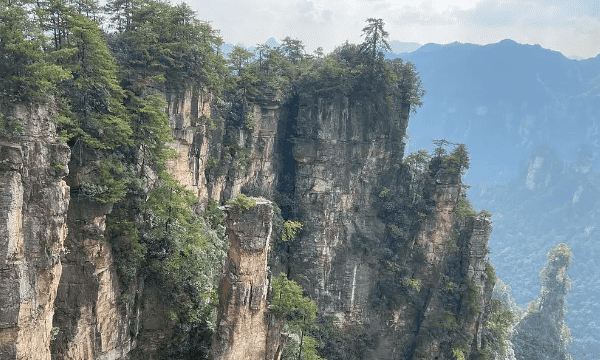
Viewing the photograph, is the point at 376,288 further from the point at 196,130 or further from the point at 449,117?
the point at 449,117

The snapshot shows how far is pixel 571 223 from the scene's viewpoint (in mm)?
113625

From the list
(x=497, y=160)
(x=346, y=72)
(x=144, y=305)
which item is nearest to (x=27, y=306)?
(x=144, y=305)

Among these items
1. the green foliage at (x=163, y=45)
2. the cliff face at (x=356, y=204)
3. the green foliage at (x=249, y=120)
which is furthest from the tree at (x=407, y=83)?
the green foliage at (x=163, y=45)

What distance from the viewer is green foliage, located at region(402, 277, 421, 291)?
33469mm

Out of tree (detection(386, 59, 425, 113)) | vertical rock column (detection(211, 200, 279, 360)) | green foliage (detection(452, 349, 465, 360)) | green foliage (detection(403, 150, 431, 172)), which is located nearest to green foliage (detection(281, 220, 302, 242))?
green foliage (detection(403, 150, 431, 172))

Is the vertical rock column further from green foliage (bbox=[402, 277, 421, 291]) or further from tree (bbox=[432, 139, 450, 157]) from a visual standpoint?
tree (bbox=[432, 139, 450, 157])

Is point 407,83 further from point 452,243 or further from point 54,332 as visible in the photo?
point 54,332

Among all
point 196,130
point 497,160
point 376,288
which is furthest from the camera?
point 497,160

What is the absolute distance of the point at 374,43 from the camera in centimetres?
3234

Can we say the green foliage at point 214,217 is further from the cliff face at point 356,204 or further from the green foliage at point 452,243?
the green foliage at point 452,243

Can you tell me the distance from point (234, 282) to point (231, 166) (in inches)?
600

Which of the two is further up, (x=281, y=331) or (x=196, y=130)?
(x=196, y=130)

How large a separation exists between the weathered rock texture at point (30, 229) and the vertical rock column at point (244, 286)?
5.54 metres

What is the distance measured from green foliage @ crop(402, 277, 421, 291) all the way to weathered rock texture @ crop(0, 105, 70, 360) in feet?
87.8
